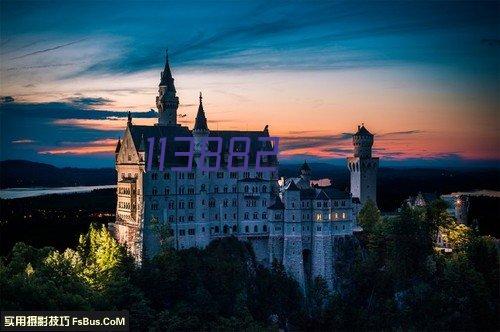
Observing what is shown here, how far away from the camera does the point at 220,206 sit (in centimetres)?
8556

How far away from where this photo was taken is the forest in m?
73.5

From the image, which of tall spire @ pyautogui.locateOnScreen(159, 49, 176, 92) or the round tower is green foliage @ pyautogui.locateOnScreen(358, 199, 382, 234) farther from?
tall spire @ pyautogui.locateOnScreen(159, 49, 176, 92)

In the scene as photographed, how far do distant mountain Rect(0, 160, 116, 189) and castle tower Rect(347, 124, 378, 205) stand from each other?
35.1 meters

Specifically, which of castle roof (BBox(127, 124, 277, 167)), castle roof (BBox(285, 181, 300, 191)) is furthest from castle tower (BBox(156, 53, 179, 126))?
castle roof (BBox(285, 181, 300, 191))

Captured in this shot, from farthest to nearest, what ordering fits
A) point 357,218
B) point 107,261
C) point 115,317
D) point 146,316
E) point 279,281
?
1. point 357,218
2. point 279,281
3. point 107,261
4. point 146,316
5. point 115,317

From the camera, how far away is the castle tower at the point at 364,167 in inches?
3844

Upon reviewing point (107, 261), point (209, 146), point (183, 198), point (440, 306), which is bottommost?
point (440, 306)

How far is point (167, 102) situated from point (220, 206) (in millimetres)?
14328

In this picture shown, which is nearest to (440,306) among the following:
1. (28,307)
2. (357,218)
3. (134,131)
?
(357,218)

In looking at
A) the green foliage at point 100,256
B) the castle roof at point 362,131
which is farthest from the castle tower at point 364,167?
the green foliage at point 100,256

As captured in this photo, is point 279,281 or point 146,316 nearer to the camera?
point 146,316

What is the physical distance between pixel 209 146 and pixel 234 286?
52.9 ft

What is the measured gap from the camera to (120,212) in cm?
8569

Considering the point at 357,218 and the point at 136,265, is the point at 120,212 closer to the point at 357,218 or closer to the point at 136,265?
the point at 136,265
